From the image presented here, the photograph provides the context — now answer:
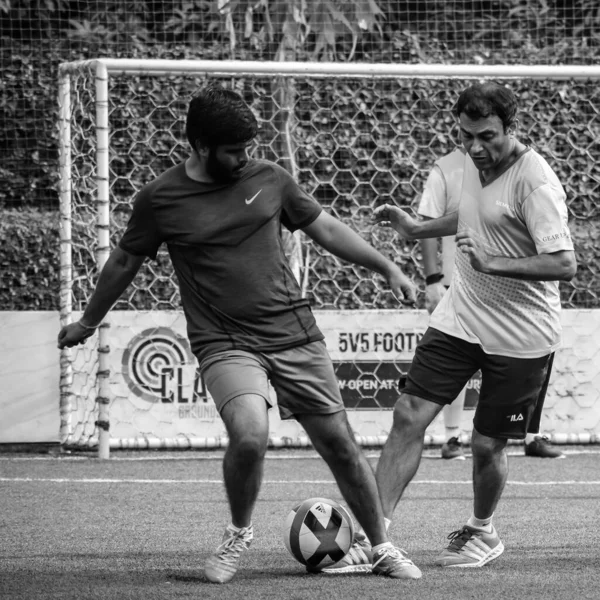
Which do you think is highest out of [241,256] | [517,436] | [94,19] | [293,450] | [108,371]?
[94,19]

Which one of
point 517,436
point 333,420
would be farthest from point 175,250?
point 517,436

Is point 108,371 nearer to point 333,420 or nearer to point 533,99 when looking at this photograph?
point 333,420

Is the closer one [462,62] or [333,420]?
[333,420]

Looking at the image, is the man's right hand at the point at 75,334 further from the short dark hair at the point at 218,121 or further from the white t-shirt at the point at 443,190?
the white t-shirt at the point at 443,190

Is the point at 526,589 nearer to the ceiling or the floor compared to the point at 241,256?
nearer to the floor

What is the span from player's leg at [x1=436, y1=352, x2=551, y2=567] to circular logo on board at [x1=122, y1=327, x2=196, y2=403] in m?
4.15

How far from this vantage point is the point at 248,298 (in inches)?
184

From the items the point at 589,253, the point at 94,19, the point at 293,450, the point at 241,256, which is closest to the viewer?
the point at 241,256

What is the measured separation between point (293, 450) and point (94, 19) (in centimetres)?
577

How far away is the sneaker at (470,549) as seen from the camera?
495 centimetres

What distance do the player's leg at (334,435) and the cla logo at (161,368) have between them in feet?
13.9

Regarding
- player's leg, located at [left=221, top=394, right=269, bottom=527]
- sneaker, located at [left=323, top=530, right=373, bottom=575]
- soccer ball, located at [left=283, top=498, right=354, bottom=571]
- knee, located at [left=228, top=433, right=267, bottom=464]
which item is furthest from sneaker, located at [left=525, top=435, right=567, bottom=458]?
knee, located at [left=228, top=433, right=267, bottom=464]

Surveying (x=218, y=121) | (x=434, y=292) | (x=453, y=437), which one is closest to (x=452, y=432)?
(x=453, y=437)

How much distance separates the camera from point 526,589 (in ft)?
14.6
